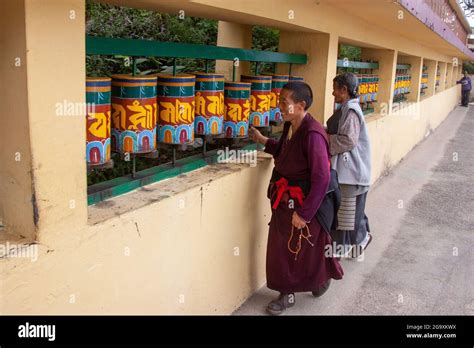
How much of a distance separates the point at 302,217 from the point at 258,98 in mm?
1059

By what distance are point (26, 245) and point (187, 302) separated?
120cm

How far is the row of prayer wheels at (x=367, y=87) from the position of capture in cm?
637

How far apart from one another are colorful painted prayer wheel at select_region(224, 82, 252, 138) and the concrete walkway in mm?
1164

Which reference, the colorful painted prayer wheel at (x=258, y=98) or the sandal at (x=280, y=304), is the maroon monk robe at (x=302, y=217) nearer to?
the sandal at (x=280, y=304)

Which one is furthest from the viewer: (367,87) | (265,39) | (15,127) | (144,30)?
(265,39)

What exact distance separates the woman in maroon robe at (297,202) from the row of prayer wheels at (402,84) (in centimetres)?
579

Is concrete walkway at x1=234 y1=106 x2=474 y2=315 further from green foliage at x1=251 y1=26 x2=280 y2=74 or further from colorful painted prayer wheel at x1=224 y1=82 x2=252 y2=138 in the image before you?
green foliage at x1=251 y1=26 x2=280 y2=74

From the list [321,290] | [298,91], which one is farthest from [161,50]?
[321,290]

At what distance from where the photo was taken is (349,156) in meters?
3.83

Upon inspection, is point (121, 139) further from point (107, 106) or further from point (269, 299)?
point (269, 299)

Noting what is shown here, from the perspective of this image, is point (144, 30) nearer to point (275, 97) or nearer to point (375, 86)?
→ point (375, 86)

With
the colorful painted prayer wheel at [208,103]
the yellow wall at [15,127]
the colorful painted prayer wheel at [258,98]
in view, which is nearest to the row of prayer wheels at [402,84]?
the colorful painted prayer wheel at [258,98]

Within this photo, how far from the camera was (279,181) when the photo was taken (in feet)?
10.6

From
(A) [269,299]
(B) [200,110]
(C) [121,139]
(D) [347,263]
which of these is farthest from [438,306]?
(C) [121,139]
